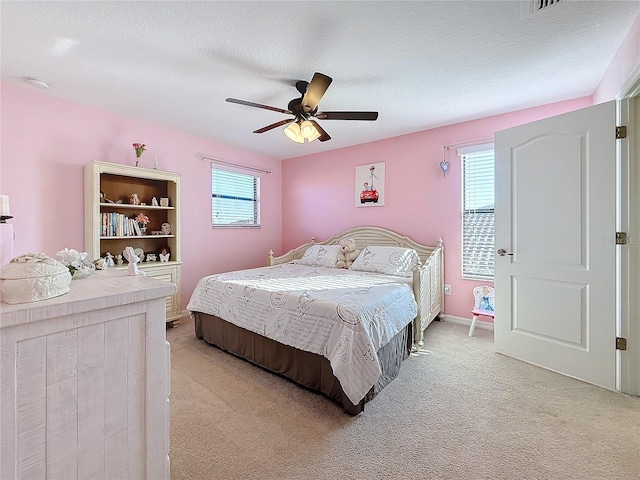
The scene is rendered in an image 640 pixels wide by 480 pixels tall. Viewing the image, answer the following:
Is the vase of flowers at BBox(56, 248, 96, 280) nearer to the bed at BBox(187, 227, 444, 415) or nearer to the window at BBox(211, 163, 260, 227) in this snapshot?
the bed at BBox(187, 227, 444, 415)

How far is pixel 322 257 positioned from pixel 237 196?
1.72m

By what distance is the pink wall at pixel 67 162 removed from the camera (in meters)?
2.68

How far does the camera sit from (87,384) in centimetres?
88

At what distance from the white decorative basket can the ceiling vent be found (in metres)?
2.53

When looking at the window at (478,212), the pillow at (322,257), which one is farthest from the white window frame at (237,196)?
the window at (478,212)

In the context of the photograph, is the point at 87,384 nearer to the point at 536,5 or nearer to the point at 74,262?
the point at 74,262

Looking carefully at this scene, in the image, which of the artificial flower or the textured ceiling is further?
the textured ceiling

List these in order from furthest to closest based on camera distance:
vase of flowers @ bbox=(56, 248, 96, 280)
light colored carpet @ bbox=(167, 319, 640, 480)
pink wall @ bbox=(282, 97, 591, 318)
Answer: pink wall @ bbox=(282, 97, 591, 318), light colored carpet @ bbox=(167, 319, 640, 480), vase of flowers @ bbox=(56, 248, 96, 280)

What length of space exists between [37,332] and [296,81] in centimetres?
241

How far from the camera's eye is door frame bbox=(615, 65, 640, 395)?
204 cm

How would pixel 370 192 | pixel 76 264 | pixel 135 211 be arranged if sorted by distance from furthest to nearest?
pixel 370 192 → pixel 135 211 → pixel 76 264

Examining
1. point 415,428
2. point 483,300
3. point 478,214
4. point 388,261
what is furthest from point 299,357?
point 478,214

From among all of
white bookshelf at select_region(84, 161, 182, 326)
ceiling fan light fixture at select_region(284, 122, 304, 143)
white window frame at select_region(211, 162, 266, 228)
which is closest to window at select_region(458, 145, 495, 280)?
ceiling fan light fixture at select_region(284, 122, 304, 143)

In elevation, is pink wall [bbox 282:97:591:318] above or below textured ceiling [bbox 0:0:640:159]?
below
